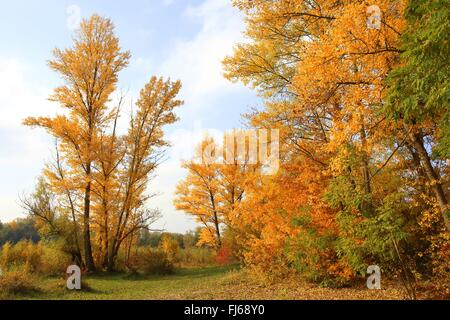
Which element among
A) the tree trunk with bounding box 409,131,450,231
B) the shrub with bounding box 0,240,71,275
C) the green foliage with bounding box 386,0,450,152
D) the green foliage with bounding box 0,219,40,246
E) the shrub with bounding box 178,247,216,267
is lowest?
the shrub with bounding box 178,247,216,267

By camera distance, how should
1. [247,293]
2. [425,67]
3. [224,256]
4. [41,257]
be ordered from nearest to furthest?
1. [425,67]
2. [247,293]
3. [41,257]
4. [224,256]

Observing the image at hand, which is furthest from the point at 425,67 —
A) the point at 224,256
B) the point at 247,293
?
the point at 224,256

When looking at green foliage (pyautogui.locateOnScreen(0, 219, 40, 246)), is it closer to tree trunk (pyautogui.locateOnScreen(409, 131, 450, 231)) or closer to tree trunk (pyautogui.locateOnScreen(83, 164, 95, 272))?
tree trunk (pyautogui.locateOnScreen(83, 164, 95, 272))

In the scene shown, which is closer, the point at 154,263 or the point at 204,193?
the point at 154,263

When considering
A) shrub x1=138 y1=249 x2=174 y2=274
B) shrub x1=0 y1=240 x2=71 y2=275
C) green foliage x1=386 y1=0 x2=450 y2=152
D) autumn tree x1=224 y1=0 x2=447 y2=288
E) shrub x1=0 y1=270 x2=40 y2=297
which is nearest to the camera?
green foliage x1=386 y1=0 x2=450 y2=152

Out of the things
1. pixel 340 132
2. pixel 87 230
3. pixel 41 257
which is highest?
pixel 340 132

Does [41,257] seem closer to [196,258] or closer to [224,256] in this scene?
[196,258]

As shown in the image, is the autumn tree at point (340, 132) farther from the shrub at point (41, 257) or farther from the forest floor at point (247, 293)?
the shrub at point (41, 257)

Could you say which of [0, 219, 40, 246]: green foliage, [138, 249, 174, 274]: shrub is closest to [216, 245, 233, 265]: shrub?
[138, 249, 174, 274]: shrub

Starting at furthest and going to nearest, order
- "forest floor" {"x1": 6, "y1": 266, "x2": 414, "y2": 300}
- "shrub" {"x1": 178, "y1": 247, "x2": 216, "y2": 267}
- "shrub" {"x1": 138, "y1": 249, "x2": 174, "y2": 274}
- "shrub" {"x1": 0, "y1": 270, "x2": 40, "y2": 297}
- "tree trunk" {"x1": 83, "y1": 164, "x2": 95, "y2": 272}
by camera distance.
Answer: "shrub" {"x1": 178, "y1": 247, "x2": 216, "y2": 267} < "shrub" {"x1": 138, "y1": 249, "x2": 174, "y2": 274} < "tree trunk" {"x1": 83, "y1": 164, "x2": 95, "y2": 272} < "shrub" {"x1": 0, "y1": 270, "x2": 40, "y2": 297} < "forest floor" {"x1": 6, "y1": 266, "x2": 414, "y2": 300}

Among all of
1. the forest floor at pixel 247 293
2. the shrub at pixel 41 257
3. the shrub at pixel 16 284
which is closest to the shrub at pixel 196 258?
the shrub at pixel 41 257

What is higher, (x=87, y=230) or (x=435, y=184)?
(x=435, y=184)

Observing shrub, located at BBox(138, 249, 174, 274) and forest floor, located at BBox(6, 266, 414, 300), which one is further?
shrub, located at BBox(138, 249, 174, 274)

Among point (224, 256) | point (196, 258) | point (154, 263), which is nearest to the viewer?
point (154, 263)
